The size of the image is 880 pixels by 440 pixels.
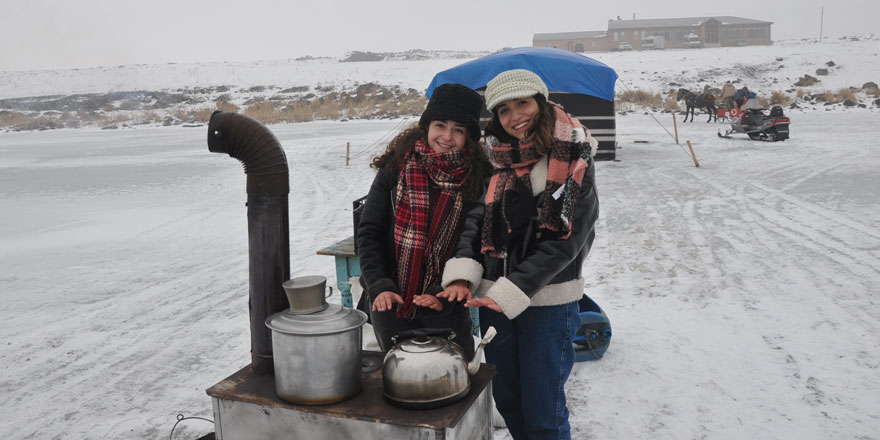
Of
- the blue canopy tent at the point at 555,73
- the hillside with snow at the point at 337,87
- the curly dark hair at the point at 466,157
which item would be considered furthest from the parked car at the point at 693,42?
the curly dark hair at the point at 466,157

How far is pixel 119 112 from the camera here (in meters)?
37.0

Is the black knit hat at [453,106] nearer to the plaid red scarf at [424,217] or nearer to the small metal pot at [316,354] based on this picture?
the plaid red scarf at [424,217]

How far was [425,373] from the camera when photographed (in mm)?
2064

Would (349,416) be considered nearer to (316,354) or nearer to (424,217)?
(316,354)

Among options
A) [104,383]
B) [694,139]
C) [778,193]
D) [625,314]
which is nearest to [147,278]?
[104,383]

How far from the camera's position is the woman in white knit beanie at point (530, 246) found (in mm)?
2262

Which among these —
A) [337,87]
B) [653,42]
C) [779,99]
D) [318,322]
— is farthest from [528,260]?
[653,42]

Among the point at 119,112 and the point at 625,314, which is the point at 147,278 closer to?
the point at 625,314

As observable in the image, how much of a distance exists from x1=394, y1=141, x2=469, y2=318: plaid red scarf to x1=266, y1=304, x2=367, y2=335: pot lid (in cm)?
39

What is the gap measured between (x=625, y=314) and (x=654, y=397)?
1.34m

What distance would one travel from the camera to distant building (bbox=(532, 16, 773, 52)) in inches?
2847

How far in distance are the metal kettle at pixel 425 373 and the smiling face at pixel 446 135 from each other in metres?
0.79

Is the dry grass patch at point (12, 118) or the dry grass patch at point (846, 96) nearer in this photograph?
the dry grass patch at point (846, 96)

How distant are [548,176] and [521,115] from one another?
269 millimetres
